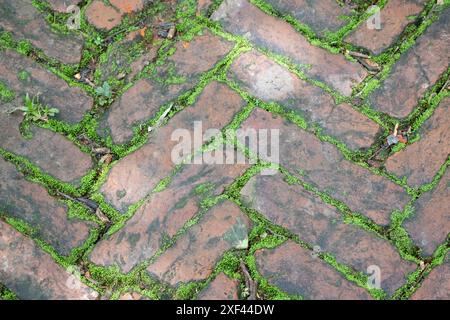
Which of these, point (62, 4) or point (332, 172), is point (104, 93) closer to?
point (62, 4)

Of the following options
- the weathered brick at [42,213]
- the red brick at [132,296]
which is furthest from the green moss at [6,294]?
the red brick at [132,296]

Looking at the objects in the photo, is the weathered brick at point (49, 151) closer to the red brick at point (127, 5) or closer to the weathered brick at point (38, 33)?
the weathered brick at point (38, 33)

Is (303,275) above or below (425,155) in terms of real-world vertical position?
below

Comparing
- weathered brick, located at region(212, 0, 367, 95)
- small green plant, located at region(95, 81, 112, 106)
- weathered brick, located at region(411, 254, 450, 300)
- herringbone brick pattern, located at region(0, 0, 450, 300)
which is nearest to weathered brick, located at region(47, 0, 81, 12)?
herringbone brick pattern, located at region(0, 0, 450, 300)

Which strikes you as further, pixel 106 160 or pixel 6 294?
pixel 106 160

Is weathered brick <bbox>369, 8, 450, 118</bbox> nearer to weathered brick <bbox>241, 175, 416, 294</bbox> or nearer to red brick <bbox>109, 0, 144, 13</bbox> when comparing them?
weathered brick <bbox>241, 175, 416, 294</bbox>

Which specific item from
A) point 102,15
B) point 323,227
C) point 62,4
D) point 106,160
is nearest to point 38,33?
point 62,4

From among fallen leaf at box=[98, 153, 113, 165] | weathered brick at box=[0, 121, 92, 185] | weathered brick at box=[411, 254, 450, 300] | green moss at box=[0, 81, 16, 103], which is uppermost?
weathered brick at box=[411, 254, 450, 300]
